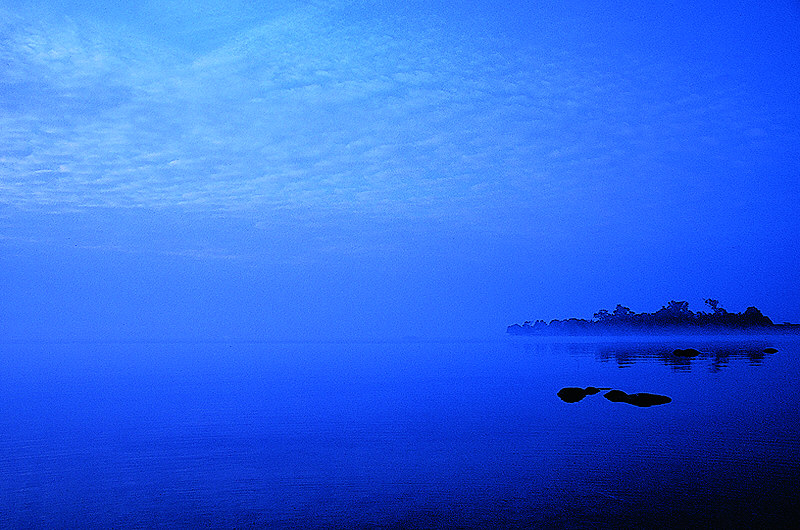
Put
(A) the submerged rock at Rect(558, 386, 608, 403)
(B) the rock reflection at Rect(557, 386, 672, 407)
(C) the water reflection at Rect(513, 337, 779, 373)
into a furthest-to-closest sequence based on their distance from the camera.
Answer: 1. (C) the water reflection at Rect(513, 337, 779, 373)
2. (A) the submerged rock at Rect(558, 386, 608, 403)
3. (B) the rock reflection at Rect(557, 386, 672, 407)

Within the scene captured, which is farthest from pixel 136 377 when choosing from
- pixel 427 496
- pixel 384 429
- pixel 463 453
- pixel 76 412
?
pixel 427 496

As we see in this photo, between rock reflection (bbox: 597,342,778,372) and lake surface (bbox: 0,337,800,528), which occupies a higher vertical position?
rock reflection (bbox: 597,342,778,372)

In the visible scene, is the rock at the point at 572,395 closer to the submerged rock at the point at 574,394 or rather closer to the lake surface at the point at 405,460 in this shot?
the submerged rock at the point at 574,394

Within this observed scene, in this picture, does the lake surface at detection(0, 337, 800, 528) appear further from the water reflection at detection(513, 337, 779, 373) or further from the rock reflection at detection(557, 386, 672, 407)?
the water reflection at detection(513, 337, 779, 373)

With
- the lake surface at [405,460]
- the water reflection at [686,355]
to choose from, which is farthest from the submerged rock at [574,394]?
the water reflection at [686,355]

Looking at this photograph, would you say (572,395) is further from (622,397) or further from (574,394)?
(622,397)

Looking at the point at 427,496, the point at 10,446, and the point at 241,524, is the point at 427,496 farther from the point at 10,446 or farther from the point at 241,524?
the point at 10,446

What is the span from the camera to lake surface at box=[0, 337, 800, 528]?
1823 cm

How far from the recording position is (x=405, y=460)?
25.6m

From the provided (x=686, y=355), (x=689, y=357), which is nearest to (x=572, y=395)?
(x=689, y=357)

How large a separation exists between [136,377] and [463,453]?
62.8m

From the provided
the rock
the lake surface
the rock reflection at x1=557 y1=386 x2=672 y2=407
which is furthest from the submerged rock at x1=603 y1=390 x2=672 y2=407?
the rock

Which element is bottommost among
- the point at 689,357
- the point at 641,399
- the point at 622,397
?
the point at 641,399

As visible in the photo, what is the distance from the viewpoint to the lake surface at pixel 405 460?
18.2m
